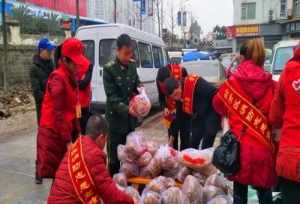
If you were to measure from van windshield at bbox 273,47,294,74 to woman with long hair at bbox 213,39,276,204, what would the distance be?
6526mm

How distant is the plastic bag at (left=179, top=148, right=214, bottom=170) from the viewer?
14.2 feet

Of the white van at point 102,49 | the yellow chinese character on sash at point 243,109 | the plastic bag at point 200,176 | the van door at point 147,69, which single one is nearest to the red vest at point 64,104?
the plastic bag at point 200,176

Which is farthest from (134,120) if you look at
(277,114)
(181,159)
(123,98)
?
(277,114)

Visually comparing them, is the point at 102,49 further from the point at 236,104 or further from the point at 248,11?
the point at 248,11

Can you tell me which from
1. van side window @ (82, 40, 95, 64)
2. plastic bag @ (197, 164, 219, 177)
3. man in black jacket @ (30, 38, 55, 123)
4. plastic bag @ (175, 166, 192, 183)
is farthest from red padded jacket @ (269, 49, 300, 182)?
van side window @ (82, 40, 95, 64)

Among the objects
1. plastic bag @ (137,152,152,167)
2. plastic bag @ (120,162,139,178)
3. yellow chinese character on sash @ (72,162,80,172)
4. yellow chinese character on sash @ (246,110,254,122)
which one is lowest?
plastic bag @ (120,162,139,178)

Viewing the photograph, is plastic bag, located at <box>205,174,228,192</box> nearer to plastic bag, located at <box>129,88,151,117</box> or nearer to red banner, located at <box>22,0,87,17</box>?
plastic bag, located at <box>129,88,151,117</box>

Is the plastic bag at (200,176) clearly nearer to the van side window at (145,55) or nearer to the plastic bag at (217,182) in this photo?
the plastic bag at (217,182)

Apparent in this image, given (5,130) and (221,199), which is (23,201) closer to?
(221,199)

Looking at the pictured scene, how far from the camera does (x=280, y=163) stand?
2709 millimetres

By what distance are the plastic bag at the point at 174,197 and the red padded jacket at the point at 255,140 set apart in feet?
2.39

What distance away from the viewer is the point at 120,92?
468cm

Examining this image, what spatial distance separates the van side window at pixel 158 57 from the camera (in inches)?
503

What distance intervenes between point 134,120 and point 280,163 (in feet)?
7.84
